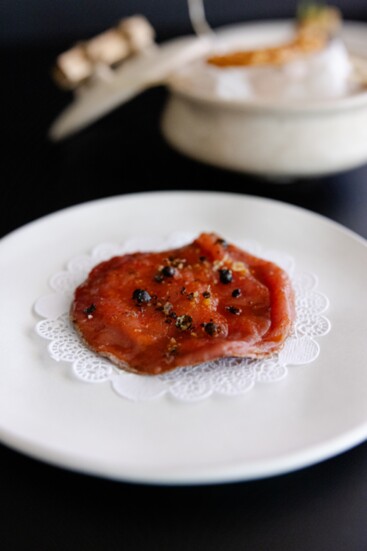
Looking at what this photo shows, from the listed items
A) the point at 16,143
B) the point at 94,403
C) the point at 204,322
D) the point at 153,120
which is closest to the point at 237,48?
the point at 153,120

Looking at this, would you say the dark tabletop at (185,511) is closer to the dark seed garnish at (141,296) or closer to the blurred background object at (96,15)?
the dark seed garnish at (141,296)

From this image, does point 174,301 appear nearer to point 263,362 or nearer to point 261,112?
point 263,362

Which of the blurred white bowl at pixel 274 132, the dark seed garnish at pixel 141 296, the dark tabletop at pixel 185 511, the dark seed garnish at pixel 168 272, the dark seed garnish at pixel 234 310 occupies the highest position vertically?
the blurred white bowl at pixel 274 132

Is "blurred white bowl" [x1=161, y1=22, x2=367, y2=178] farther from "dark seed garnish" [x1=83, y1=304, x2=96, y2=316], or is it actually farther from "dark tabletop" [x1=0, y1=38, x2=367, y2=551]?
"dark tabletop" [x1=0, y1=38, x2=367, y2=551]

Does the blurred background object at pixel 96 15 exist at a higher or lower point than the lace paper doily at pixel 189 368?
higher

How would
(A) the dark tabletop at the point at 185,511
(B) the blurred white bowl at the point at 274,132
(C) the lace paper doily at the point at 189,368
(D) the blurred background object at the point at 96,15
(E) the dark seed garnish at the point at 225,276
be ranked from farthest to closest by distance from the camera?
1. (D) the blurred background object at the point at 96,15
2. (B) the blurred white bowl at the point at 274,132
3. (E) the dark seed garnish at the point at 225,276
4. (C) the lace paper doily at the point at 189,368
5. (A) the dark tabletop at the point at 185,511

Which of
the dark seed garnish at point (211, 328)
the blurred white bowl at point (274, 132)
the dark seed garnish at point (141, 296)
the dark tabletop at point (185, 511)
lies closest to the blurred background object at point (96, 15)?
the blurred white bowl at point (274, 132)

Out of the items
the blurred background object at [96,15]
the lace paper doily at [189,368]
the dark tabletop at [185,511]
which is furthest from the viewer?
the blurred background object at [96,15]
